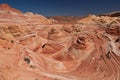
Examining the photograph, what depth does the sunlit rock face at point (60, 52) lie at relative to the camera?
25.6 metres

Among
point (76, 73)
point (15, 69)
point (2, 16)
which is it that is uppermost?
point (2, 16)

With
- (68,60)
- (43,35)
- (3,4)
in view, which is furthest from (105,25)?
(3,4)

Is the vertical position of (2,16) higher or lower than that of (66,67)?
higher

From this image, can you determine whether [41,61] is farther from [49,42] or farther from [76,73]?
[49,42]

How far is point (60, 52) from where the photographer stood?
37.2 metres

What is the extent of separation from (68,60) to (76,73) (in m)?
5.62

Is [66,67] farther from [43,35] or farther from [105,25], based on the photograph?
[105,25]

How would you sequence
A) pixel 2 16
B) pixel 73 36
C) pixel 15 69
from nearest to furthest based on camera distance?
pixel 15 69 < pixel 73 36 < pixel 2 16

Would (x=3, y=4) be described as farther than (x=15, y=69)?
Yes

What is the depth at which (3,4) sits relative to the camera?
6312 centimetres

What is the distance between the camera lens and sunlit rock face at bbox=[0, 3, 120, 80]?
2565 centimetres

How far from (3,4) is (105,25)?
88.8ft

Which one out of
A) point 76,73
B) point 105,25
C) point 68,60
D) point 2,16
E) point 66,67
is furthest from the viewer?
point 2,16

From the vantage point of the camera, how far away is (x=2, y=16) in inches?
2041
